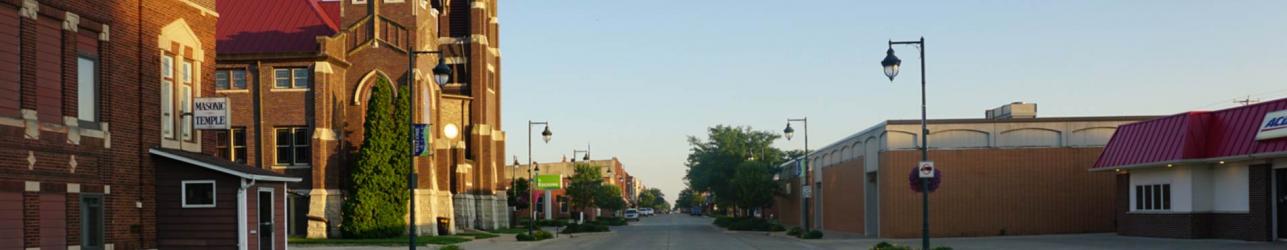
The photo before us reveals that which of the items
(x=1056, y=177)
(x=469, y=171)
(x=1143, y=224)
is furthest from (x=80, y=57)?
(x=469, y=171)

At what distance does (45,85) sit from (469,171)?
42.6 m

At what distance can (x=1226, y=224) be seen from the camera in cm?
3406

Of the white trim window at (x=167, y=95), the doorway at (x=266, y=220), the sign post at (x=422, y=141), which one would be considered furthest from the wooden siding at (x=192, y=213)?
the sign post at (x=422, y=141)

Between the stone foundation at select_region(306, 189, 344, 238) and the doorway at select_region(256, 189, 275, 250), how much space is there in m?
22.7

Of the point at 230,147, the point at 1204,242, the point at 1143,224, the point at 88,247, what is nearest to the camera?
the point at 88,247

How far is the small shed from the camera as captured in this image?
78.6ft

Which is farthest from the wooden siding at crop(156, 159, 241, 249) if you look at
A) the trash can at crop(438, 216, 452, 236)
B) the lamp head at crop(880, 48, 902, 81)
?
the trash can at crop(438, 216, 452, 236)

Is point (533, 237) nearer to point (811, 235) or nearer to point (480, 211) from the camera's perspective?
point (811, 235)

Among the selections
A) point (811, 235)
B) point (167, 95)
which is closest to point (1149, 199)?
point (811, 235)

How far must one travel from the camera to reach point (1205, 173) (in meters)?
34.9

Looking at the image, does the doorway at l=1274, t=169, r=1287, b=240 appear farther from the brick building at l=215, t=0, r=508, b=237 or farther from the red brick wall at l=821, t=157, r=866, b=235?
the brick building at l=215, t=0, r=508, b=237

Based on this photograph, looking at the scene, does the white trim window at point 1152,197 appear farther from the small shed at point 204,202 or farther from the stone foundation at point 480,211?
the stone foundation at point 480,211

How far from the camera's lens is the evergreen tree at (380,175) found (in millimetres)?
46625

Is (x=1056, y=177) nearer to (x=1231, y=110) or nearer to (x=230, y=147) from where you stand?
(x=1231, y=110)
